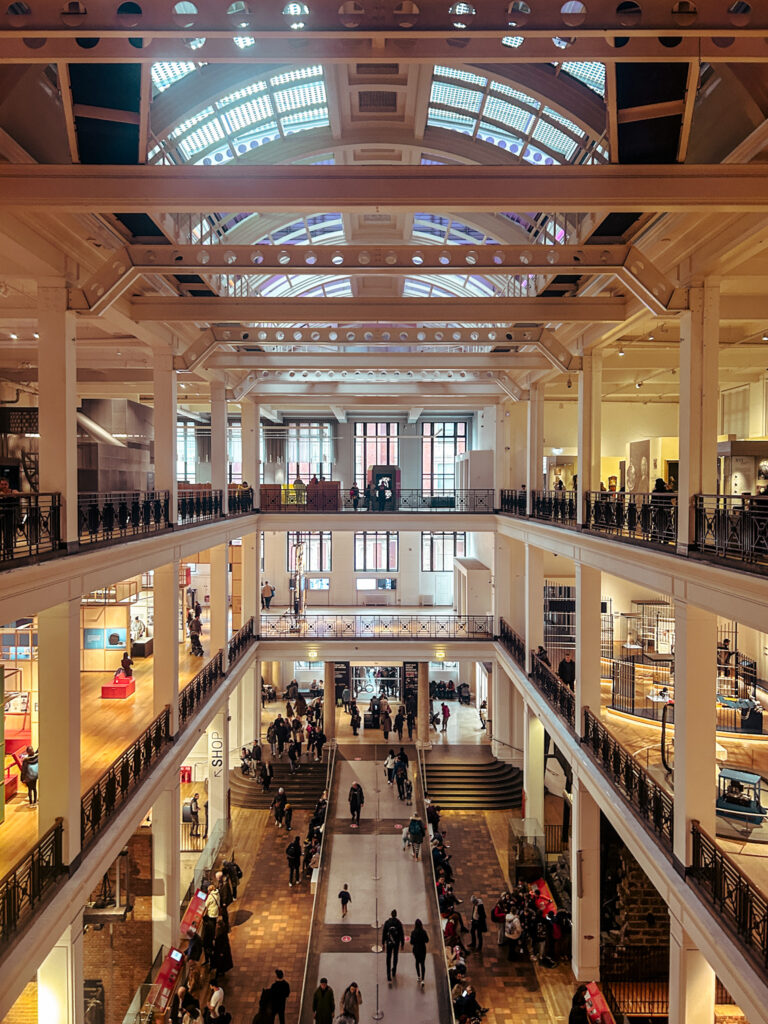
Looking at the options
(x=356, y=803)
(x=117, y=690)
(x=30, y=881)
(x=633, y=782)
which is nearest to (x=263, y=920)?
(x=356, y=803)

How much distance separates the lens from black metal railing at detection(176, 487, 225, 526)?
13343 mm

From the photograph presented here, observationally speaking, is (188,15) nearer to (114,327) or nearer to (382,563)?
(114,327)

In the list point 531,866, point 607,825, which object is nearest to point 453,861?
point 531,866

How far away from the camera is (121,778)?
9133mm

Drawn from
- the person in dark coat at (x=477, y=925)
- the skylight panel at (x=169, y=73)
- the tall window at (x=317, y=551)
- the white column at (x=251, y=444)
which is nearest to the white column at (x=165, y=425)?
the skylight panel at (x=169, y=73)

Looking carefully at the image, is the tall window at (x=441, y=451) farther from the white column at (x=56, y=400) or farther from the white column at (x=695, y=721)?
the white column at (x=56, y=400)

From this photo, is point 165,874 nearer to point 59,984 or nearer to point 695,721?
point 59,984

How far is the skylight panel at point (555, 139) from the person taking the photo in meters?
7.71

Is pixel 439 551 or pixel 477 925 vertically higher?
pixel 439 551

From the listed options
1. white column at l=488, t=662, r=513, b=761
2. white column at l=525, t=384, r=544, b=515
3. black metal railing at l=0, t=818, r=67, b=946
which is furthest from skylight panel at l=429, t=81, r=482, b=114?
white column at l=488, t=662, r=513, b=761

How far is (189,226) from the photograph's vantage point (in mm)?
8875

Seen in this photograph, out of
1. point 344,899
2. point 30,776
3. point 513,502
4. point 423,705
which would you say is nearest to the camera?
point 30,776

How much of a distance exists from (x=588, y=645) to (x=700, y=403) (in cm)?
504

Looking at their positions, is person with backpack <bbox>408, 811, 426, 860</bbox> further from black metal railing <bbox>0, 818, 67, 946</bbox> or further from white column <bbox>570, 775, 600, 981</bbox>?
black metal railing <bbox>0, 818, 67, 946</bbox>
